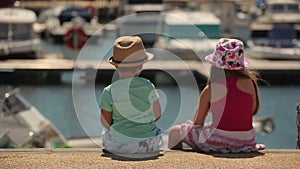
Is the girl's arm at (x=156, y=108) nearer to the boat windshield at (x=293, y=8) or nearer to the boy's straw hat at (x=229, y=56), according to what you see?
the boy's straw hat at (x=229, y=56)

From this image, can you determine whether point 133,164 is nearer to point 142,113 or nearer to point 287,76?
point 142,113

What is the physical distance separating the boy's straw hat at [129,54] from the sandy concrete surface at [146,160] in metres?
0.70

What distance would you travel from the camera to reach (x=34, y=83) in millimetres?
24438

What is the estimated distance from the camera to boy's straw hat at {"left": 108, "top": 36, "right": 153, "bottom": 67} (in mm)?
5082

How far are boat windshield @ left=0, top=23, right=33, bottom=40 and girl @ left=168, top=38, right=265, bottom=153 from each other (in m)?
23.7

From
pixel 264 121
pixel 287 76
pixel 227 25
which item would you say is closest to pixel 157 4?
pixel 227 25

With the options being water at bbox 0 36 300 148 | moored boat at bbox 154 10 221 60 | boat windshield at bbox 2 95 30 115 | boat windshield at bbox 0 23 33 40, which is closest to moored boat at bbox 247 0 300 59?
moored boat at bbox 154 10 221 60

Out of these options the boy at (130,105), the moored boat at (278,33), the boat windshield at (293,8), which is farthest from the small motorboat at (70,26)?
the boy at (130,105)

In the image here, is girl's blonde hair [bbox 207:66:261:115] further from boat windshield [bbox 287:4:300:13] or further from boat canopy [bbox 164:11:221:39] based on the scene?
boat windshield [bbox 287:4:300:13]

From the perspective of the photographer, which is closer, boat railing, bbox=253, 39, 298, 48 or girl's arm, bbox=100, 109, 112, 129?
girl's arm, bbox=100, 109, 112, 129

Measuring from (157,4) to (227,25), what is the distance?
4228 millimetres

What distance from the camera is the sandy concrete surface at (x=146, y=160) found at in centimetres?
479

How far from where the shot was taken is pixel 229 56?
532cm

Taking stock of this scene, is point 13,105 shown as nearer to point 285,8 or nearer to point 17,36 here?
point 17,36
